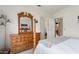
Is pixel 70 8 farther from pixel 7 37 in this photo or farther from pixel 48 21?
pixel 7 37

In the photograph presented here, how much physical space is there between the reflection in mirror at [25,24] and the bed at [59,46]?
19 cm

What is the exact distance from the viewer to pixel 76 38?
1.12 metres

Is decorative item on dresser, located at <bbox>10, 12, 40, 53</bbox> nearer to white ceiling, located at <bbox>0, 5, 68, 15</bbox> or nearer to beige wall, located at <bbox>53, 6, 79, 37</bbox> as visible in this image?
white ceiling, located at <bbox>0, 5, 68, 15</bbox>

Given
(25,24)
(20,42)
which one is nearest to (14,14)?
(25,24)

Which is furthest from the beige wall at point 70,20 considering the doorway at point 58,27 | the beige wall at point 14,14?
the beige wall at point 14,14

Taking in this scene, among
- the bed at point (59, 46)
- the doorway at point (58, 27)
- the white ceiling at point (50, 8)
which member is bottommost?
the bed at point (59, 46)

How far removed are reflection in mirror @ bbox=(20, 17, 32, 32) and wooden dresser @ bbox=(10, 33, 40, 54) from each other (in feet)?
0.18

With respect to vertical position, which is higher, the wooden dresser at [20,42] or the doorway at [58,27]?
the doorway at [58,27]

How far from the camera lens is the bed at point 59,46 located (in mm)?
1098

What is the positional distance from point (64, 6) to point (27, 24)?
43 cm

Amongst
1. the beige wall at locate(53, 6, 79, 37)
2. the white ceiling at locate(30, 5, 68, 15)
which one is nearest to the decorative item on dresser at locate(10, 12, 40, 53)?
the white ceiling at locate(30, 5, 68, 15)

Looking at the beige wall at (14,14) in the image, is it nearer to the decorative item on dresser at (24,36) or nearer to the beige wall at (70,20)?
the decorative item on dresser at (24,36)

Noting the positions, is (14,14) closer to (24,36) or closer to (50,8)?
(24,36)
